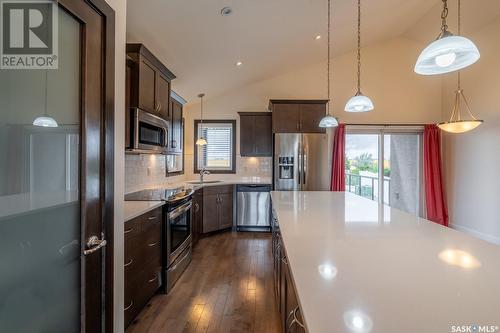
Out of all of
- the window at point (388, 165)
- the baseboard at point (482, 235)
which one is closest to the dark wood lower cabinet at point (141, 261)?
the window at point (388, 165)

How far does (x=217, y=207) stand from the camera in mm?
4789

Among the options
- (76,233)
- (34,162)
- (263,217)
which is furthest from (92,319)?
(263,217)

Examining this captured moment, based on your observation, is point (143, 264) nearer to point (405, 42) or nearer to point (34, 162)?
point (34, 162)

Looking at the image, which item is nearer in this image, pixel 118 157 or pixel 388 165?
pixel 118 157

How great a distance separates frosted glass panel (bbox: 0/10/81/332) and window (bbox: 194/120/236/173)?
14.4 ft

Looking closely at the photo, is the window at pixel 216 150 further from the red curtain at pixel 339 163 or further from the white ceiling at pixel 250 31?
the red curtain at pixel 339 163

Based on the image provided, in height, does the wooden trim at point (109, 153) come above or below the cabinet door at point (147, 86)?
below

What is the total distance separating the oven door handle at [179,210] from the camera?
9.04 feet

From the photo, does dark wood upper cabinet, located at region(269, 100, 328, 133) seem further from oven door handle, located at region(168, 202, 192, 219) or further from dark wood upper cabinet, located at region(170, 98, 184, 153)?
oven door handle, located at region(168, 202, 192, 219)

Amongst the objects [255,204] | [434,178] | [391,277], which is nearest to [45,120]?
[391,277]

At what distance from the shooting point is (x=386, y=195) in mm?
5734

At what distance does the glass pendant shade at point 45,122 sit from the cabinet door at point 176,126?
2417mm

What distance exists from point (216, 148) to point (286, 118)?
160 cm

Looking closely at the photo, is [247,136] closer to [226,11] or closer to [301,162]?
[301,162]
